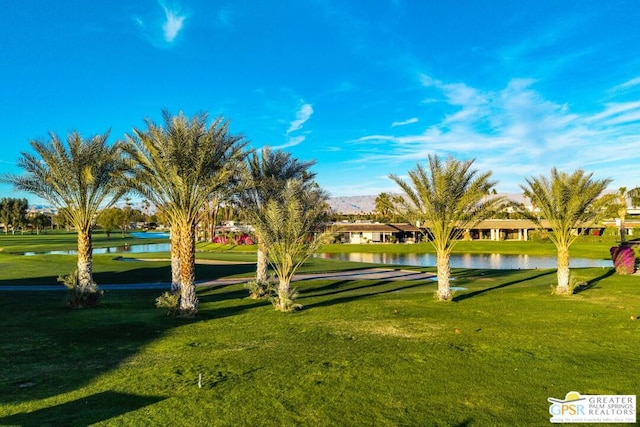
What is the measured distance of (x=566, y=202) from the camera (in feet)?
67.1

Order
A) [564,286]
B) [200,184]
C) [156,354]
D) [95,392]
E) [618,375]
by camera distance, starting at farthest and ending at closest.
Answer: [564,286]
[200,184]
[156,354]
[618,375]
[95,392]

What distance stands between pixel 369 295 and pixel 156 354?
11399 mm

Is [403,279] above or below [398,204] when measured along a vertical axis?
below

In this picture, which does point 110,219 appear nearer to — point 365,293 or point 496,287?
point 365,293

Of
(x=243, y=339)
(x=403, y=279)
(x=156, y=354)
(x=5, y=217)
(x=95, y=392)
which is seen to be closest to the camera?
(x=95, y=392)

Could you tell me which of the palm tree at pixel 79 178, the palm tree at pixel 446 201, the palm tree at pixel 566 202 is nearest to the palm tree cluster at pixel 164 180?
the palm tree at pixel 79 178

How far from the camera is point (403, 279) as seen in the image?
26.6 m

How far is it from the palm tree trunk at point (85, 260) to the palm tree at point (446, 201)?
41.0 feet

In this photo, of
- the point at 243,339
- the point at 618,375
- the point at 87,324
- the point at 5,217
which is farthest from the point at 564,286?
the point at 5,217

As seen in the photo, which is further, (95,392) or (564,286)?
(564,286)

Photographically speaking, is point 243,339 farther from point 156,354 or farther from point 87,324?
point 87,324

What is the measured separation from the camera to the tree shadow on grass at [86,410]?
21.6ft

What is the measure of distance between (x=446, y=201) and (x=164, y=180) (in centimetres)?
1090

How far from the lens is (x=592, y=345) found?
34.9 feet
